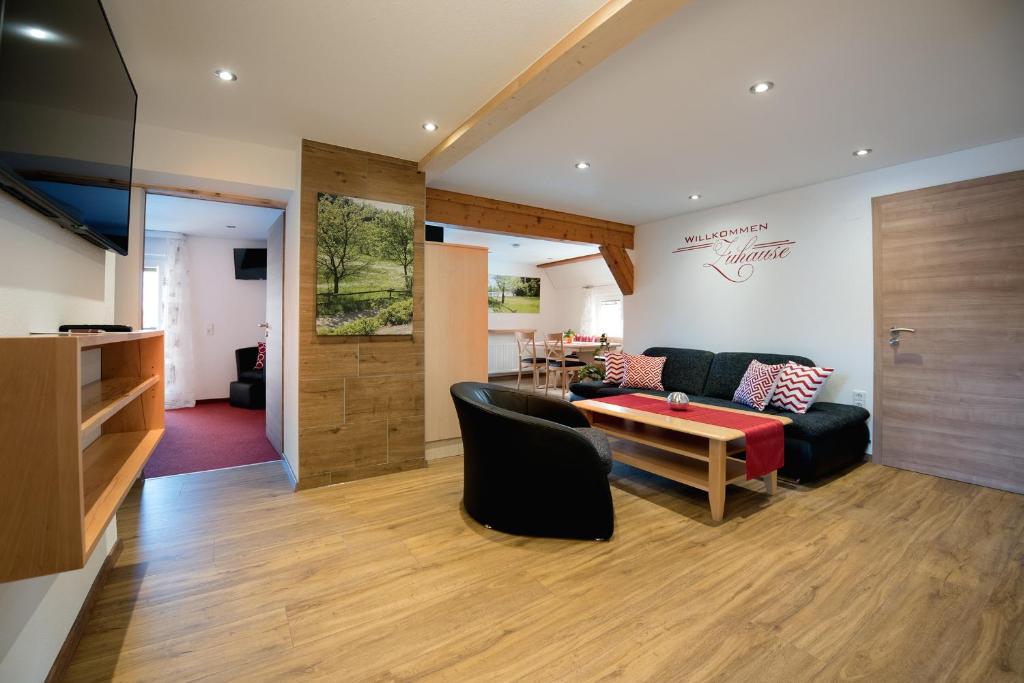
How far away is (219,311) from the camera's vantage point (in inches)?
246

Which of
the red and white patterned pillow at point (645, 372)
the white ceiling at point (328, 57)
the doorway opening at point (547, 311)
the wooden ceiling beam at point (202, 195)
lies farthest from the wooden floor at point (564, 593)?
the doorway opening at point (547, 311)

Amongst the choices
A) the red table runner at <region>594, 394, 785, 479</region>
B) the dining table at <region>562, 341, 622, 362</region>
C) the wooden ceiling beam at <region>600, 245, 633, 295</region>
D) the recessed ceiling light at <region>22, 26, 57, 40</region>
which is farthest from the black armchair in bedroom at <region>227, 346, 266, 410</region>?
the recessed ceiling light at <region>22, 26, 57, 40</region>

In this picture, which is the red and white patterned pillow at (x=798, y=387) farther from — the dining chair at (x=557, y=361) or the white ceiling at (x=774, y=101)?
the dining chair at (x=557, y=361)

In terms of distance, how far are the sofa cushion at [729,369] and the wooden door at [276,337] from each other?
3.97 m

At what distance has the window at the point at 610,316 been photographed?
817 centimetres

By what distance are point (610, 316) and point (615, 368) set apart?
3.46 m

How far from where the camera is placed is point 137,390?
5.29 feet

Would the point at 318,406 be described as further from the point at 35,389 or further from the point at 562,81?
the point at 562,81

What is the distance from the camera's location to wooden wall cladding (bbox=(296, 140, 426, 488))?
9.96 feet

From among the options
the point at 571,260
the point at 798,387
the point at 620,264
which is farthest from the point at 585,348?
the point at 798,387

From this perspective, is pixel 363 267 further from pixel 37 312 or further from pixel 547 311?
pixel 547 311

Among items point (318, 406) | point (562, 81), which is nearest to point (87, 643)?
point (318, 406)

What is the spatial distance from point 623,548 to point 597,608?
0.52 metres

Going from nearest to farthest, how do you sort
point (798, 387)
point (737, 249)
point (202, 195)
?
point (202, 195), point (798, 387), point (737, 249)
